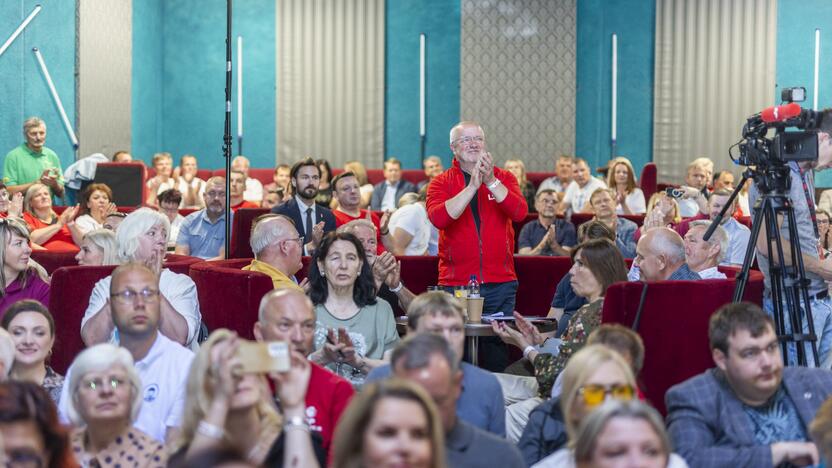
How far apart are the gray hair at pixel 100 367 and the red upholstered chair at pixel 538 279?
3146 mm

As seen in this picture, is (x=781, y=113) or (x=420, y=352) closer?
(x=420, y=352)

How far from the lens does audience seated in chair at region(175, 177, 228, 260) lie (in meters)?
7.32

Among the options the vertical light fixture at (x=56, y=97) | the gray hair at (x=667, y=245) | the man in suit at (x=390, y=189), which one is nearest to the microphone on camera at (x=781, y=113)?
the gray hair at (x=667, y=245)

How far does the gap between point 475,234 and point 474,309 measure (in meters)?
0.79

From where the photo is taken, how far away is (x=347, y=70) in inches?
518

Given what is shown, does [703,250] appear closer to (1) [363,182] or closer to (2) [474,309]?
(2) [474,309]

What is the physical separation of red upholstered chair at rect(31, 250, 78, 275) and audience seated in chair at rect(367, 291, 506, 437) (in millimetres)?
2608

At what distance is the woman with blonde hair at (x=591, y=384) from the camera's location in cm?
297

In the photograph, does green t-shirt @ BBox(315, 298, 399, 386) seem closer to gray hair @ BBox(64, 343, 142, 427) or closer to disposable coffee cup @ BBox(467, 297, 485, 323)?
disposable coffee cup @ BBox(467, 297, 485, 323)

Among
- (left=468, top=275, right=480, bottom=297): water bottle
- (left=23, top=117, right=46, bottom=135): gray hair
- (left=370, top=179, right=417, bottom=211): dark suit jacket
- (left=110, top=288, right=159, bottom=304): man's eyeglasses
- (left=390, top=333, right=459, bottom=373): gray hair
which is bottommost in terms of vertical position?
(left=468, top=275, right=480, bottom=297): water bottle

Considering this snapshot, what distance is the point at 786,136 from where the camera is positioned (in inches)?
162

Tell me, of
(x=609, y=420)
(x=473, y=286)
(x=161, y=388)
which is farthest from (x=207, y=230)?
(x=609, y=420)

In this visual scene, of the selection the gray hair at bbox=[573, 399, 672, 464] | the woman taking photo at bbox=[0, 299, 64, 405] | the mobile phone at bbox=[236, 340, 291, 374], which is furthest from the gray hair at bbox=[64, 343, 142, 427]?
the gray hair at bbox=[573, 399, 672, 464]

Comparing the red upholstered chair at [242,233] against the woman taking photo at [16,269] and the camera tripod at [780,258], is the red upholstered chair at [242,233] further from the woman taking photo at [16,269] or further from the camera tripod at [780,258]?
the camera tripod at [780,258]
